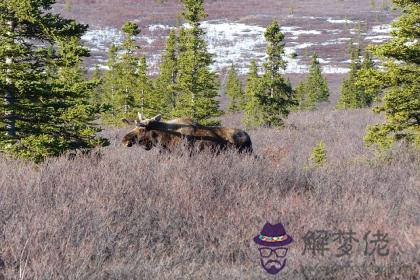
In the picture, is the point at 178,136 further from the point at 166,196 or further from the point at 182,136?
the point at 166,196

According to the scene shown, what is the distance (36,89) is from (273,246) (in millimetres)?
5944

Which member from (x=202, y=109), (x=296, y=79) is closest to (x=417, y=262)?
(x=202, y=109)

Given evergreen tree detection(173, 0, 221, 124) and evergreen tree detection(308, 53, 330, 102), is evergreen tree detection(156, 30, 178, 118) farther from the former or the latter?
evergreen tree detection(308, 53, 330, 102)

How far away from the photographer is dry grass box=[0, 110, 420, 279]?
13.3ft

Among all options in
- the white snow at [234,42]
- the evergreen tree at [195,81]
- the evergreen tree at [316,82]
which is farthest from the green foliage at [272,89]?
the white snow at [234,42]

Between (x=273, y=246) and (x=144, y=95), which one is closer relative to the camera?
(x=273, y=246)

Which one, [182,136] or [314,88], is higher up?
[182,136]

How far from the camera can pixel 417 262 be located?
3.92 meters

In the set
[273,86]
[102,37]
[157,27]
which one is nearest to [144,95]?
[273,86]

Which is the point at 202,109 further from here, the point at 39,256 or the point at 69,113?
the point at 39,256

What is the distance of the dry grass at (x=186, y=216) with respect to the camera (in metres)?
4.05

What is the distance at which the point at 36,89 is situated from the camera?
28.0 feet

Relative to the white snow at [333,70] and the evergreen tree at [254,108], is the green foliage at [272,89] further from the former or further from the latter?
the white snow at [333,70]

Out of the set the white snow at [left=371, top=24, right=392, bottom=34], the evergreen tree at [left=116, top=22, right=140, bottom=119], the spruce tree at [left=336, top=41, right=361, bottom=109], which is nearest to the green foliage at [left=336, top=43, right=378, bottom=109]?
the spruce tree at [left=336, top=41, right=361, bottom=109]
